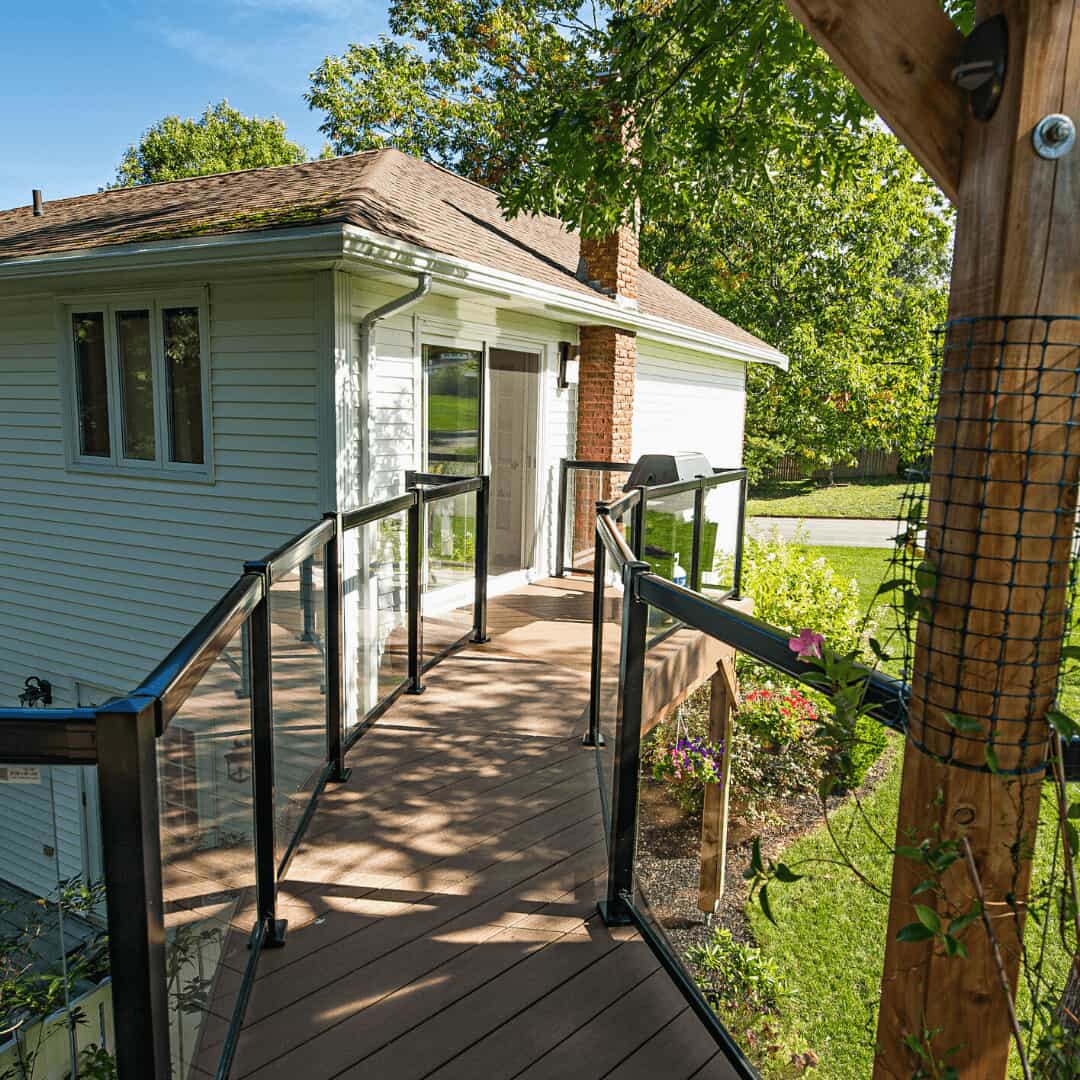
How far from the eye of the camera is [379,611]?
16.6ft

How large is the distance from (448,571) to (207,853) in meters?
4.07

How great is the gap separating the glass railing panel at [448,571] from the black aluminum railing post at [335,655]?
1543 millimetres

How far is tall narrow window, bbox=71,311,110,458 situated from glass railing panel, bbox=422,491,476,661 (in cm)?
405

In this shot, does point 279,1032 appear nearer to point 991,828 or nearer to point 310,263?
point 991,828

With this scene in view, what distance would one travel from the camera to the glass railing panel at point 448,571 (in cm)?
586

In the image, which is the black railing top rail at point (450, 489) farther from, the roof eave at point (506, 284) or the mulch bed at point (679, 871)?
the mulch bed at point (679, 871)

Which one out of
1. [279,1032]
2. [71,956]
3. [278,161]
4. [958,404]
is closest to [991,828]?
[958,404]

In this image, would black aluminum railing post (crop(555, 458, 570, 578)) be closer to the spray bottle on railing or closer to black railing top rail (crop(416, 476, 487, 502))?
the spray bottle on railing

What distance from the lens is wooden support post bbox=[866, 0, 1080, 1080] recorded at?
1.43m

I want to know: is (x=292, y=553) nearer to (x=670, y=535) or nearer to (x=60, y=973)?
(x=60, y=973)

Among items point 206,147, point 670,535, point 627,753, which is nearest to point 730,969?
point 627,753

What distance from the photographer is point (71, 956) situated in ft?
7.70

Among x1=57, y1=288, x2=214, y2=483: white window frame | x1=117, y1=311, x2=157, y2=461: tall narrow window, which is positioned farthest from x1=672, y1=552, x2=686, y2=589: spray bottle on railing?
x1=117, y1=311, x2=157, y2=461: tall narrow window

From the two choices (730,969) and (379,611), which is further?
(379,611)
